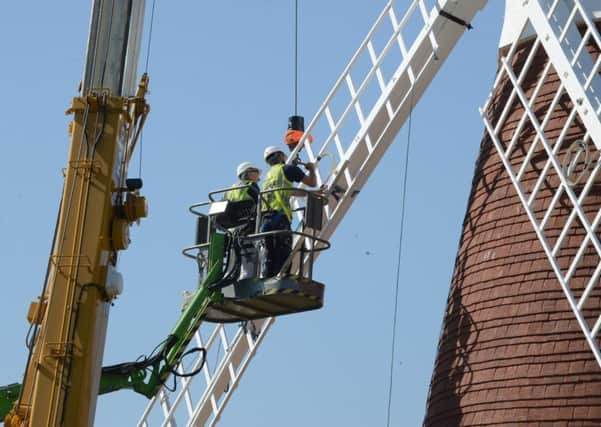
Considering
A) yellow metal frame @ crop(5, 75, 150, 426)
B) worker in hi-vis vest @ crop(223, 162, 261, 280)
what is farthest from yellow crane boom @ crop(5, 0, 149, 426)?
worker in hi-vis vest @ crop(223, 162, 261, 280)

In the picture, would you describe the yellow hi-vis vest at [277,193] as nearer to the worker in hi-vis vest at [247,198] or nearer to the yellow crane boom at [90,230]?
the worker in hi-vis vest at [247,198]

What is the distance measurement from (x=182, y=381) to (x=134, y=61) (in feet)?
13.8

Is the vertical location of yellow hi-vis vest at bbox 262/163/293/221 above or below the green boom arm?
above

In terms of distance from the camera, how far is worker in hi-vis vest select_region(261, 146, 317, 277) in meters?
13.7

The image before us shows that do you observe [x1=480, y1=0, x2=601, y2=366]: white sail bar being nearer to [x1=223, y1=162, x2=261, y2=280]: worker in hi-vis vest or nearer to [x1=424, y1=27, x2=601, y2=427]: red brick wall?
[x1=424, y1=27, x2=601, y2=427]: red brick wall

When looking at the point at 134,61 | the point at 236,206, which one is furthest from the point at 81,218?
the point at 236,206

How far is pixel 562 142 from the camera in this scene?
15.1 metres

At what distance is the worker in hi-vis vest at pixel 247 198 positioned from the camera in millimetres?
13805

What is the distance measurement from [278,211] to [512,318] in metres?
2.80

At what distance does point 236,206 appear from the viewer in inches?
557

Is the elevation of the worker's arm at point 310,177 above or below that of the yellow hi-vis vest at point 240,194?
above

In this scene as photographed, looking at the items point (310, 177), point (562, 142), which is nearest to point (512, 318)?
point (562, 142)

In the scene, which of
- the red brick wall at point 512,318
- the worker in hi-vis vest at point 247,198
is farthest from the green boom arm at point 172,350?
the red brick wall at point 512,318

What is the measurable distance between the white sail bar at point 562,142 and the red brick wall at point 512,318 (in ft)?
0.09
